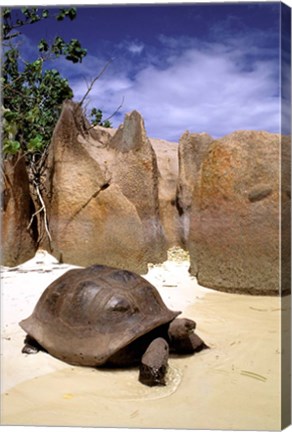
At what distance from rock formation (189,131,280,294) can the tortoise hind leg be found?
2200mm

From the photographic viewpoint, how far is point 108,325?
9.23 ft

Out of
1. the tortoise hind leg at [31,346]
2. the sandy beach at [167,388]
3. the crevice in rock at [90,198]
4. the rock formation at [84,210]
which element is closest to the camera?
the sandy beach at [167,388]

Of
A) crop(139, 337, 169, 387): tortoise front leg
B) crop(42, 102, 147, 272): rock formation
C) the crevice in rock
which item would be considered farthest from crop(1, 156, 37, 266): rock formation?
crop(139, 337, 169, 387): tortoise front leg

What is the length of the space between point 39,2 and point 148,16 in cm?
57

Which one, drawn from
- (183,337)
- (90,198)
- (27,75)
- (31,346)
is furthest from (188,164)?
(31,346)

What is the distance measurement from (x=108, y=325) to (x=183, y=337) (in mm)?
496

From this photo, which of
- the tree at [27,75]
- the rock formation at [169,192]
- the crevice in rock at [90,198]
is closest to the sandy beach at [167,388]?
the tree at [27,75]

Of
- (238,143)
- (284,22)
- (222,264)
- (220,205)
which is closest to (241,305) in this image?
(222,264)

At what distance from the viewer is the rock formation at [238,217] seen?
4.62 meters

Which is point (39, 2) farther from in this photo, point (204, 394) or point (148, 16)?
point (204, 394)

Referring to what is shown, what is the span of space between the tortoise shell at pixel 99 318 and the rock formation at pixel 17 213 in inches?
79.7

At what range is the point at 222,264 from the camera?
5.14m

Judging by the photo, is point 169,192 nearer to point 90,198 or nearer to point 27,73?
point 90,198

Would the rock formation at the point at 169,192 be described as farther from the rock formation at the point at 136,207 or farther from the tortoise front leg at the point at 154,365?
the tortoise front leg at the point at 154,365
